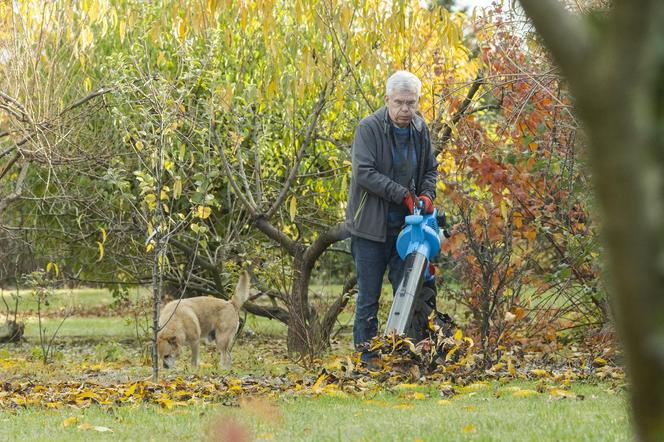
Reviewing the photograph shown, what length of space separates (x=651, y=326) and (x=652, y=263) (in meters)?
0.04

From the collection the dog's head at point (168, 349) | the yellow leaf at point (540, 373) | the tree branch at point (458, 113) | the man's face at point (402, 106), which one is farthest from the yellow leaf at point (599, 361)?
the dog's head at point (168, 349)

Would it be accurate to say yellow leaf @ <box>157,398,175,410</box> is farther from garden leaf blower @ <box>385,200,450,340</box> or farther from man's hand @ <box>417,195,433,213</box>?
man's hand @ <box>417,195,433,213</box>

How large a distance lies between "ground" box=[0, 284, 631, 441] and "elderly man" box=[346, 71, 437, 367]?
68cm

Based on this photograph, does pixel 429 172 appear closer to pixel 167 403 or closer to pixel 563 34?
pixel 167 403

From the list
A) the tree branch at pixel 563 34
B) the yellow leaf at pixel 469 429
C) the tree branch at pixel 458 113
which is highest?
the tree branch at pixel 458 113

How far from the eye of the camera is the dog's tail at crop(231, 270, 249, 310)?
11.6 m

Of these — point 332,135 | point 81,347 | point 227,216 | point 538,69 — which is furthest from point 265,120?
point 81,347

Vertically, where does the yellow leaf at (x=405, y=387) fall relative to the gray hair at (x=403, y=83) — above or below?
below

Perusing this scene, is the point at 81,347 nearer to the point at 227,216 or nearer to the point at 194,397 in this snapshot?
the point at 227,216

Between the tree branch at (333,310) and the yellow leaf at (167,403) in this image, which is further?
the tree branch at (333,310)

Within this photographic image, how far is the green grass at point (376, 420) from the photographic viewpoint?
4652 millimetres

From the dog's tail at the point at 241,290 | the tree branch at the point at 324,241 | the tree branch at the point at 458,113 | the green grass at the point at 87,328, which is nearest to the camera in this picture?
the tree branch at the point at 458,113

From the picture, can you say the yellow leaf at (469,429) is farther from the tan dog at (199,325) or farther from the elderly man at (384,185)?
the tan dog at (199,325)

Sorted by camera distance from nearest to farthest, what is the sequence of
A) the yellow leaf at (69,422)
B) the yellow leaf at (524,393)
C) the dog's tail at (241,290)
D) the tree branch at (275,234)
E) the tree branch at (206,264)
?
the yellow leaf at (69,422) → the yellow leaf at (524,393) → the tree branch at (275,234) → the dog's tail at (241,290) → the tree branch at (206,264)
